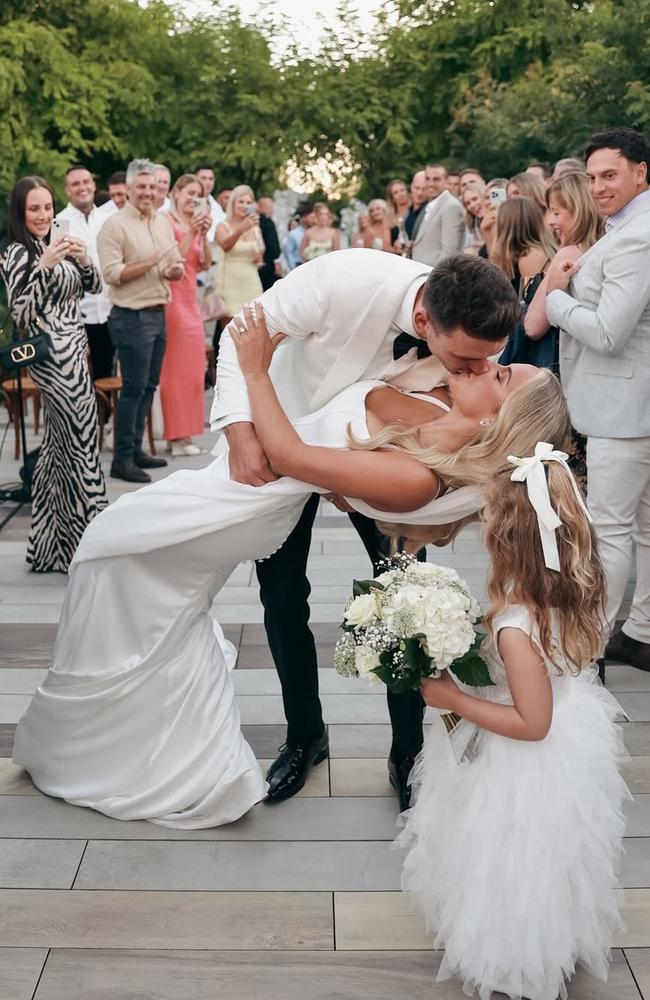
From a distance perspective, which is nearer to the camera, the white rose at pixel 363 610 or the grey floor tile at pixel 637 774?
the white rose at pixel 363 610

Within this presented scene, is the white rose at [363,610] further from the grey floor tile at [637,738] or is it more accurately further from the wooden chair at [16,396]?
the wooden chair at [16,396]

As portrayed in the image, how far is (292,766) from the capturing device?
134 inches

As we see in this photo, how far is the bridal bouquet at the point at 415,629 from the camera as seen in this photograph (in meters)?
2.40

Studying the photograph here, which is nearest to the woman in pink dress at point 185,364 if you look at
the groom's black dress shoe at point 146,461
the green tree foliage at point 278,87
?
the groom's black dress shoe at point 146,461

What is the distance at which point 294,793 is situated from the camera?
11.0 ft

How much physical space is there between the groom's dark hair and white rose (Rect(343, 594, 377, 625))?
0.61m

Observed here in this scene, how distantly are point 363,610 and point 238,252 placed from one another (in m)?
8.14

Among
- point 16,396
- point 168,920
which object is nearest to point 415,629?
point 168,920

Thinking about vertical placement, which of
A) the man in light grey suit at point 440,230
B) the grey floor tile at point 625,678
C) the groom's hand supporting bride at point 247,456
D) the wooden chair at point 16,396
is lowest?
the wooden chair at point 16,396

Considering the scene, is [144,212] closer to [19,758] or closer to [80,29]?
[19,758]

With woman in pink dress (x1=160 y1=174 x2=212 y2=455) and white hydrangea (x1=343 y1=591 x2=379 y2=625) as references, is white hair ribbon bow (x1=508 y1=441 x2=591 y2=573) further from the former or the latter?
woman in pink dress (x1=160 y1=174 x2=212 y2=455)

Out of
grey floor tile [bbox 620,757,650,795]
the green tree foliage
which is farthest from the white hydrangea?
the green tree foliage

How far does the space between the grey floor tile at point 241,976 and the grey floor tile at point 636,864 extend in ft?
1.91

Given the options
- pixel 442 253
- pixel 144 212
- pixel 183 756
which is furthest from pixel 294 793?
pixel 442 253
